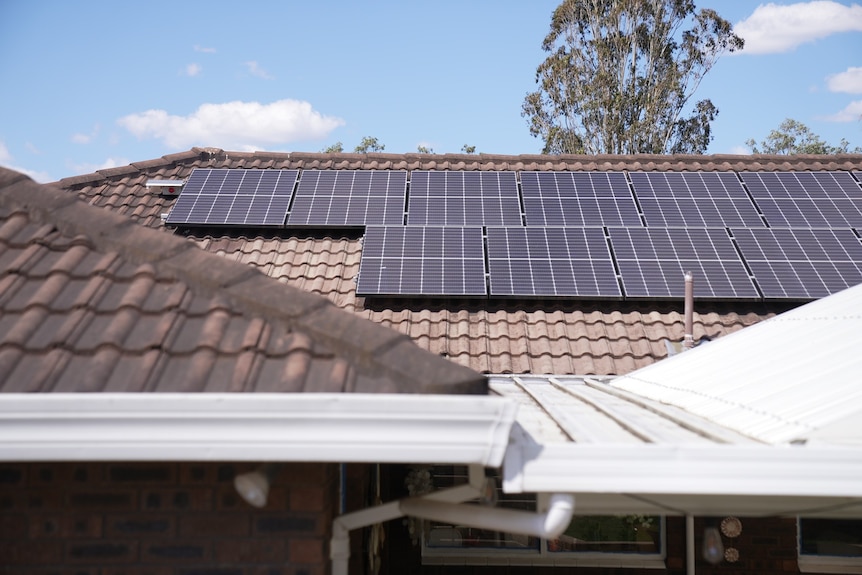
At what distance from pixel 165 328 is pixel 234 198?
29.3 feet

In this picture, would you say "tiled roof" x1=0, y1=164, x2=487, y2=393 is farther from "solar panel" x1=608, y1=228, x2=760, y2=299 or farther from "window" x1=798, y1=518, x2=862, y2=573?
"window" x1=798, y1=518, x2=862, y2=573

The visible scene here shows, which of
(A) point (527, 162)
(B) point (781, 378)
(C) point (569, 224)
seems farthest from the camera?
(A) point (527, 162)

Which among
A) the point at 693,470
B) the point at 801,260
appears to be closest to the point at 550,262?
the point at 801,260

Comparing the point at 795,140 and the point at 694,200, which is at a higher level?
the point at 795,140

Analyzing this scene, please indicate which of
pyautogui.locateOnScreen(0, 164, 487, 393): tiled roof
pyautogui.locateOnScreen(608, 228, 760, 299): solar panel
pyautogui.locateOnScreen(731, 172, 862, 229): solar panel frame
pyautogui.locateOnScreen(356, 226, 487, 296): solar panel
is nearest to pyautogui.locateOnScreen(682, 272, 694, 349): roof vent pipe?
pyautogui.locateOnScreen(608, 228, 760, 299): solar panel

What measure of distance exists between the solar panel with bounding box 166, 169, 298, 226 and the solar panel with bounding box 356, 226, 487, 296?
171 centimetres

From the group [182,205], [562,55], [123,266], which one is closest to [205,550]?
[123,266]

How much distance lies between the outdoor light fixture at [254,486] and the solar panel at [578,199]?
864 centimetres

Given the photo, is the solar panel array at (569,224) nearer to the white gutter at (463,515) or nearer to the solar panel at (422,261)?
the solar panel at (422,261)

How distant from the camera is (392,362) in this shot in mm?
3600

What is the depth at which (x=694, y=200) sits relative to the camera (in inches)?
482

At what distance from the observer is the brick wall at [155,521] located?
3.69 meters

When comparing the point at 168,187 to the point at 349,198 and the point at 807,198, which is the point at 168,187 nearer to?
the point at 349,198

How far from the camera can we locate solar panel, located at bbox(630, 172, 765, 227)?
463 inches
